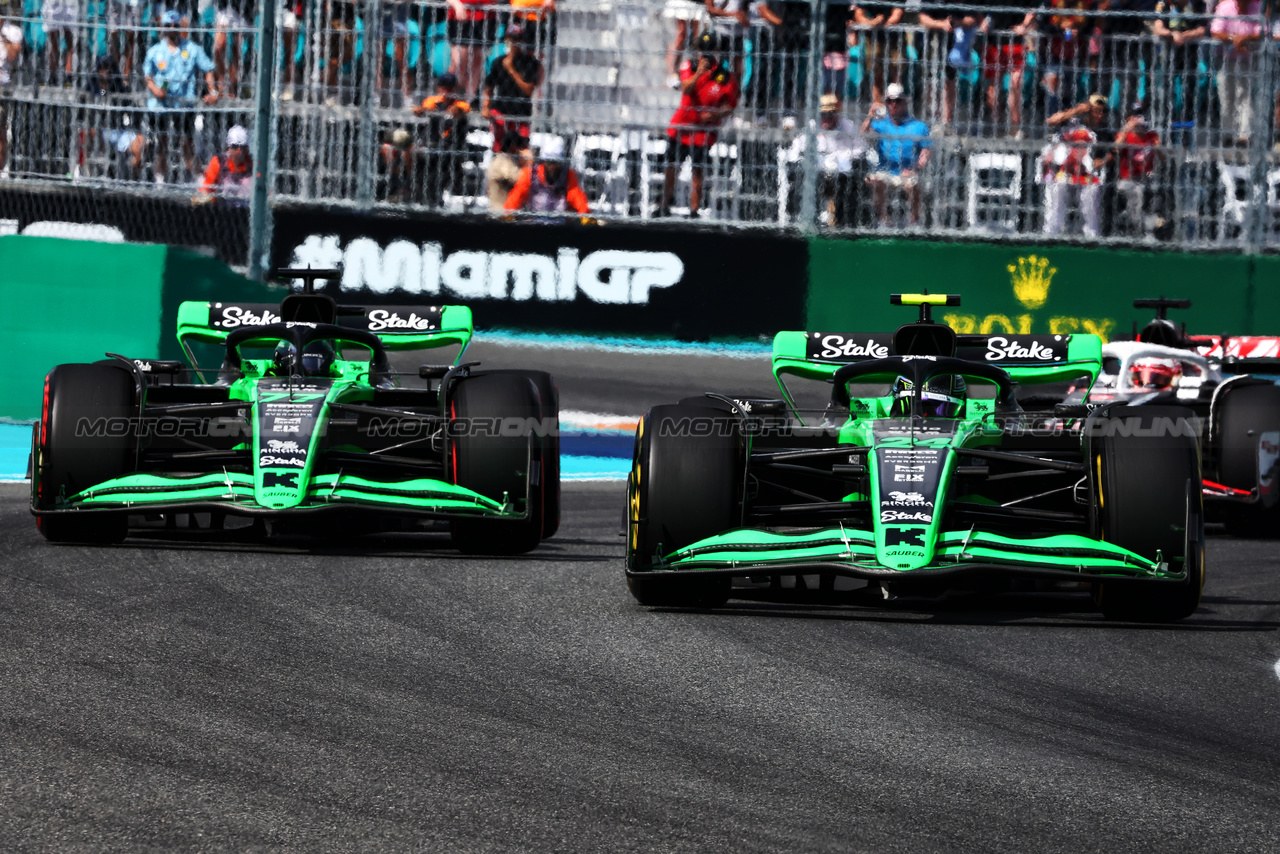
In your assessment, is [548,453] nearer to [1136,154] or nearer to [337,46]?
[337,46]

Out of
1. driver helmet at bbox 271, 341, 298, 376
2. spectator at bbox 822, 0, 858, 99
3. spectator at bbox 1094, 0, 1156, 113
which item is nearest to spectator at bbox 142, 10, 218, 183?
spectator at bbox 822, 0, 858, 99

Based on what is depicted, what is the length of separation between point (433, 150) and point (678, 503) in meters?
8.45

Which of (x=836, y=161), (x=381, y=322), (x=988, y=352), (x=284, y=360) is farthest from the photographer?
(x=836, y=161)

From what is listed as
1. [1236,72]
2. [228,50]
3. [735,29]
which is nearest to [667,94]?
[735,29]

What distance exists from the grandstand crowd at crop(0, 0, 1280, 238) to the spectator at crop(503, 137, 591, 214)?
0.12 metres

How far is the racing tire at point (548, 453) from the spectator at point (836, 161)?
247 inches

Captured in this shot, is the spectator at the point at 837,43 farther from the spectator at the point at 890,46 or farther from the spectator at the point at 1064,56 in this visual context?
the spectator at the point at 1064,56

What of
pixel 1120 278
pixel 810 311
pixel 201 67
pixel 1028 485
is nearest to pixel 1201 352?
pixel 1120 278

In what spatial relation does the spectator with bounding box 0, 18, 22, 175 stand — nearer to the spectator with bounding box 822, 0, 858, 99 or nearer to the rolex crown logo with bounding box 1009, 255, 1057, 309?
the spectator with bounding box 822, 0, 858, 99

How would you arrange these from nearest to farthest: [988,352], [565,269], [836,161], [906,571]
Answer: [906,571] → [988,352] → [836,161] → [565,269]

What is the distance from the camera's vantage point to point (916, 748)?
485 centimetres

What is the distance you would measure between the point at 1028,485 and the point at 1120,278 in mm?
7373

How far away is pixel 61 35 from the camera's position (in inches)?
593

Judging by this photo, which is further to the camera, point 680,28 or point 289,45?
point 680,28
